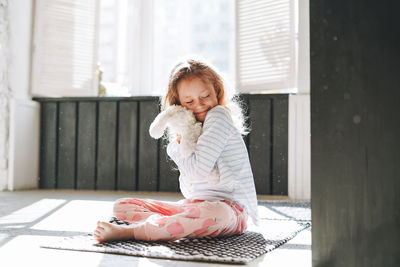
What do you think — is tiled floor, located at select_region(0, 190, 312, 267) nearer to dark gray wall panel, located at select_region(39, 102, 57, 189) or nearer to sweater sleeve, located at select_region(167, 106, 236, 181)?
sweater sleeve, located at select_region(167, 106, 236, 181)

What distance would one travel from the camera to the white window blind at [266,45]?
109 inches

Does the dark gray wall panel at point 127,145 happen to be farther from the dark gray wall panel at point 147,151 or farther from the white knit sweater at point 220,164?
the white knit sweater at point 220,164

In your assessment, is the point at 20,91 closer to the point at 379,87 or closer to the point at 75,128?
the point at 75,128

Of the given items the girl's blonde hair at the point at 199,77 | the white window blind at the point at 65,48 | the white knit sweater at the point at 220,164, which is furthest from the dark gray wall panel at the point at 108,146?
the white knit sweater at the point at 220,164

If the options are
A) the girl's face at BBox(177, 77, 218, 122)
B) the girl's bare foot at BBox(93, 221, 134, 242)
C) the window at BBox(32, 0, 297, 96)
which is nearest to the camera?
the girl's bare foot at BBox(93, 221, 134, 242)

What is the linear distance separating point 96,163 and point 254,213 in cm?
199

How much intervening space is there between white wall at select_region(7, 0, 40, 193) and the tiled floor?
2.46 feet

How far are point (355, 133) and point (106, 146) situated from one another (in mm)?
2542

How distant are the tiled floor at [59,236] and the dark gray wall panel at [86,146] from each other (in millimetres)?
785

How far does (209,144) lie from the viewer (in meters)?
1.28

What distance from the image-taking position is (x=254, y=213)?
1355 mm

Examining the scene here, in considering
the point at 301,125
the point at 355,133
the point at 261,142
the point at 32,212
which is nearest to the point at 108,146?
the point at 261,142

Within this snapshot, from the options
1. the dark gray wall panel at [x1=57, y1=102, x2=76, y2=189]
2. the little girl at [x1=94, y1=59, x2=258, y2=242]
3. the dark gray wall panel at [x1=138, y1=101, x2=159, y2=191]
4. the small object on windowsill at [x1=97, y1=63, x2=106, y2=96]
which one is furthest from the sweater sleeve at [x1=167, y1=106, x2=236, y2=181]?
the small object on windowsill at [x1=97, y1=63, x2=106, y2=96]

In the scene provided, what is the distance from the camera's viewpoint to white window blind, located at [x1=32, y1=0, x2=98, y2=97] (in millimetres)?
Result: 3109
